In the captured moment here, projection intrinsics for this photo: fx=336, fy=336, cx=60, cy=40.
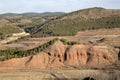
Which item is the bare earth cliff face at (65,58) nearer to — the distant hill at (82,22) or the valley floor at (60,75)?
the valley floor at (60,75)

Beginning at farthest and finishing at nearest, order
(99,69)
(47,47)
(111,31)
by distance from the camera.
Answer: (111,31)
(47,47)
(99,69)

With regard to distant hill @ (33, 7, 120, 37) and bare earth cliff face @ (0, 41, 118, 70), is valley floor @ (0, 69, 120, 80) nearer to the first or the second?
bare earth cliff face @ (0, 41, 118, 70)

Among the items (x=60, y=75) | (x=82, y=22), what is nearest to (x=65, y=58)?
(x=60, y=75)

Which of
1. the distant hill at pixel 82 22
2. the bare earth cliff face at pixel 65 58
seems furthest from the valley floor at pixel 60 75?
the distant hill at pixel 82 22

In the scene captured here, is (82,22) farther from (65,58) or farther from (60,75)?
(60,75)

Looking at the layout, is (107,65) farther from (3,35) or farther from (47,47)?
(3,35)

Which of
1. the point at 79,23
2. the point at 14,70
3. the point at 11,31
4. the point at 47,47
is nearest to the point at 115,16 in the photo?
the point at 79,23

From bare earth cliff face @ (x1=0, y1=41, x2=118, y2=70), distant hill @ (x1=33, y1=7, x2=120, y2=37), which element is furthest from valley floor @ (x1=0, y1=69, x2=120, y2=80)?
distant hill @ (x1=33, y1=7, x2=120, y2=37)
